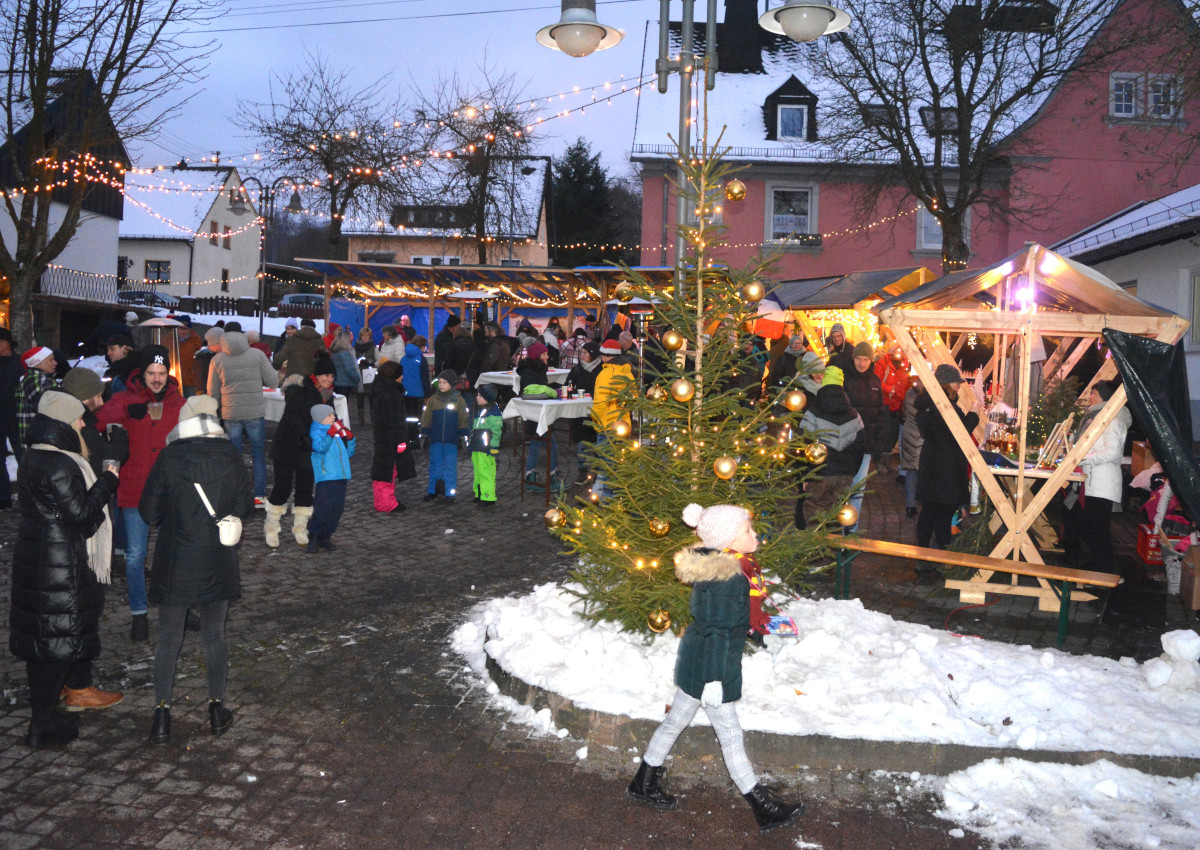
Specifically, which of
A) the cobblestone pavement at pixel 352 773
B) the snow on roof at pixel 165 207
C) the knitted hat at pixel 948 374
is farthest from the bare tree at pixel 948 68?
the snow on roof at pixel 165 207

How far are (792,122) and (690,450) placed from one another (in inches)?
993

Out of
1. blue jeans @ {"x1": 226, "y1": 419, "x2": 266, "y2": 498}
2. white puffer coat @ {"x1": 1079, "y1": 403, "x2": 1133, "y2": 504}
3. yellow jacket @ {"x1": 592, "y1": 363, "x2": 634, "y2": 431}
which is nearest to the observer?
yellow jacket @ {"x1": 592, "y1": 363, "x2": 634, "y2": 431}

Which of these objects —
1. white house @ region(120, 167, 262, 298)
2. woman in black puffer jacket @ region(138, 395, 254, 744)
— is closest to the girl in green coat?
woman in black puffer jacket @ region(138, 395, 254, 744)

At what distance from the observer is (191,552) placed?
16.5 ft

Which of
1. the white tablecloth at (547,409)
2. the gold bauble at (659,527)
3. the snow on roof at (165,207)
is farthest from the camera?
the snow on roof at (165,207)

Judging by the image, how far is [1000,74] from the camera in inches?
825

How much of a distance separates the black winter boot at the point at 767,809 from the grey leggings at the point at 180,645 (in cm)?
286

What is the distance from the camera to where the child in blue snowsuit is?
910cm

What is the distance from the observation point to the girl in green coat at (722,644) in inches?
166

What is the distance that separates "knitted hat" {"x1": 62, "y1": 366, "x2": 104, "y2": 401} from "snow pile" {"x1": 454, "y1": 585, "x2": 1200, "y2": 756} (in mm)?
2922

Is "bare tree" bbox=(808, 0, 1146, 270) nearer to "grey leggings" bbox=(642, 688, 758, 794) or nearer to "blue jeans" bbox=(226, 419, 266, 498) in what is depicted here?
"blue jeans" bbox=(226, 419, 266, 498)

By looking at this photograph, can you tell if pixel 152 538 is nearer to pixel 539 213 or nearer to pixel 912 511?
pixel 912 511

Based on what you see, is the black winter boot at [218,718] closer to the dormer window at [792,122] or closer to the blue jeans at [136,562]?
the blue jeans at [136,562]

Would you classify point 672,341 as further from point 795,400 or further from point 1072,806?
point 1072,806
